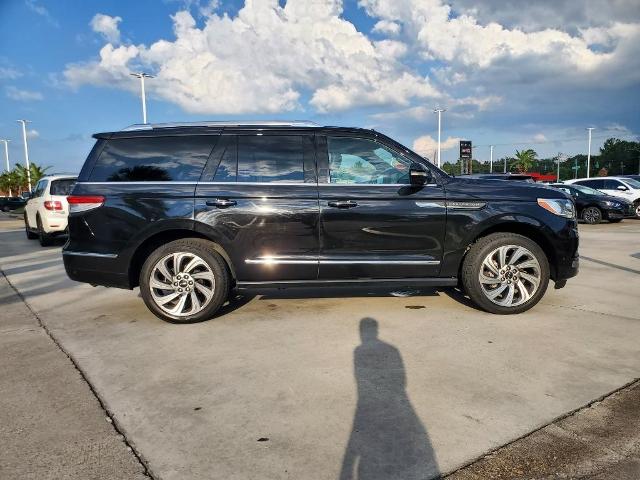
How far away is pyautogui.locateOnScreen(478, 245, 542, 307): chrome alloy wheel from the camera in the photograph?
178 inches

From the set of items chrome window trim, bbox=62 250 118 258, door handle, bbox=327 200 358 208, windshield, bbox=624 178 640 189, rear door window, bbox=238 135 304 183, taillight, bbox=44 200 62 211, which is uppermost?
rear door window, bbox=238 135 304 183

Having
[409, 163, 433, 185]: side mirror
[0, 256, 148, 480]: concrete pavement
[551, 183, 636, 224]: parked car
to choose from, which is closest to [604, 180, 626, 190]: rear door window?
[551, 183, 636, 224]: parked car

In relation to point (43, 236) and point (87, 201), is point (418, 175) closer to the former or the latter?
point (87, 201)

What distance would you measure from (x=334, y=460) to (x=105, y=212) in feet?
10.7

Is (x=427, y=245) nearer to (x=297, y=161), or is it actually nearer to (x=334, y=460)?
(x=297, y=161)

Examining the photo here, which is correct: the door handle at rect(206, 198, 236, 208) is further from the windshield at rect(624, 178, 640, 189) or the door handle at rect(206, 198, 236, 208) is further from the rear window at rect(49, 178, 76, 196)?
the windshield at rect(624, 178, 640, 189)

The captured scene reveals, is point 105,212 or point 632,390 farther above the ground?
point 105,212

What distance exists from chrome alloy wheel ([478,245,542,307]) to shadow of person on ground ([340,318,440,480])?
162cm

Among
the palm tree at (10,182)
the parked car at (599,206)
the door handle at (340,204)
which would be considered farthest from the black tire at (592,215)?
the palm tree at (10,182)

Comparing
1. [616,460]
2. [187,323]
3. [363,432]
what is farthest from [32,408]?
[616,460]

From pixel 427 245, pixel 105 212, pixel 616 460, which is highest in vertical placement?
pixel 105 212

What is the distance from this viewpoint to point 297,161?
446 cm

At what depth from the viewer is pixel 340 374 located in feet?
10.5

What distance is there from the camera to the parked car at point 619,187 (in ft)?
56.0
